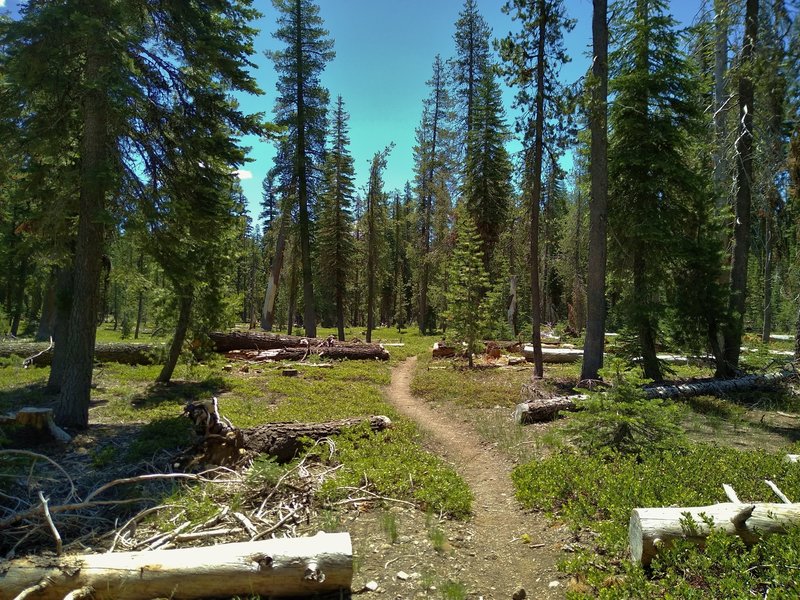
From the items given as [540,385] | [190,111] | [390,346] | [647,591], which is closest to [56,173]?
[190,111]

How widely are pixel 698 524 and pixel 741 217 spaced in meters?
11.0

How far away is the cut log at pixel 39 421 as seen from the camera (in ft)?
23.7

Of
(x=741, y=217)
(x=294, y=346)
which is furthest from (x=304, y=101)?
(x=741, y=217)

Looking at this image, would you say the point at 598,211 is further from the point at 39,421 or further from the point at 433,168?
the point at 433,168

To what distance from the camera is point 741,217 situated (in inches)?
470

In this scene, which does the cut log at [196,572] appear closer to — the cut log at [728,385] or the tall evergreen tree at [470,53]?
the cut log at [728,385]

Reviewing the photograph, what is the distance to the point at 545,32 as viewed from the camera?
12.3 m

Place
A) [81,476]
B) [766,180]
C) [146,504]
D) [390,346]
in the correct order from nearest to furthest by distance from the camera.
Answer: [146,504]
[81,476]
[766,180]
[390,346]

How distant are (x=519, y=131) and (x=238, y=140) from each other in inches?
317

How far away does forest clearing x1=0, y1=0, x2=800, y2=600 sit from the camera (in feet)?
13.1

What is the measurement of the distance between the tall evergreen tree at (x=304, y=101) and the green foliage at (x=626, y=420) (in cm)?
1735

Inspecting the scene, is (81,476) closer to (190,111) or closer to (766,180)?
(190,111)

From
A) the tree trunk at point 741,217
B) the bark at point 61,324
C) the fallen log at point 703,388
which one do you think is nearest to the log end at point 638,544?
the fallen log at point 703,388

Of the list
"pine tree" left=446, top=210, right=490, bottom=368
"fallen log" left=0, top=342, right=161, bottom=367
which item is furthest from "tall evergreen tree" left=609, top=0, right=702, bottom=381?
"fallen log" left=0, top=342, right=161, bottom=367
